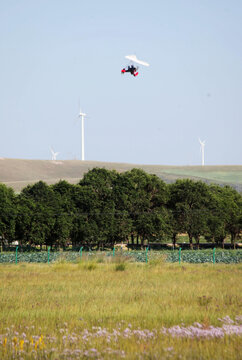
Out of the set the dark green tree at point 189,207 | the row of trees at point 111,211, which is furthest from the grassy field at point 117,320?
the dark green tree at point 189,207

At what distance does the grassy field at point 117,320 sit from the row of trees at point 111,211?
173 feet

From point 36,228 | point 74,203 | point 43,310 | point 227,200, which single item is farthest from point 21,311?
point 227,200

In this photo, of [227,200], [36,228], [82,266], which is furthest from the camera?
[227,200]

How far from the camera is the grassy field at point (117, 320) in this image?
891 cm

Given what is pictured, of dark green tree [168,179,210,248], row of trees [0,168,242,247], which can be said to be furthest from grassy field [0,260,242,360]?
dark green tree [168,179,210,248]

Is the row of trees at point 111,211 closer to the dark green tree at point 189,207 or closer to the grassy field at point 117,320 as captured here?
the dark green tree at point 189,207

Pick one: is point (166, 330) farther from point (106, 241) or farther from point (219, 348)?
point (106, 241)

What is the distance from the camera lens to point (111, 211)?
87562 mm

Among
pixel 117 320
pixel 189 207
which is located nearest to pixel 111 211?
pixel 189 207

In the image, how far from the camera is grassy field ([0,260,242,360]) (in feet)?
29.2

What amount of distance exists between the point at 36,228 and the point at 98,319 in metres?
64.5

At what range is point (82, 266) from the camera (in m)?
34.1

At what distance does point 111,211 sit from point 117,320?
7444cm

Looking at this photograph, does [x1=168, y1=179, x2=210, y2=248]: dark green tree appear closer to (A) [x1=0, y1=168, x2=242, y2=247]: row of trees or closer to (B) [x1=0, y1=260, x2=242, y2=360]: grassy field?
(A) [x1=0, y1=168, x2=242, y2=247]: row of trees
